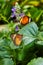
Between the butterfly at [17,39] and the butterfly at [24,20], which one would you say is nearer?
the butterfly at [17,39]

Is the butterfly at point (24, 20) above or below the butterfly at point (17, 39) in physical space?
above

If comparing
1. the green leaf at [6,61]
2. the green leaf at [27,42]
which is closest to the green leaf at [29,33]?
the green leaf at [27,42]

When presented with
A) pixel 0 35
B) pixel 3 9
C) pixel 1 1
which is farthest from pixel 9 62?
pixel 1 1

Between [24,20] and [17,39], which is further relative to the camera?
[24,20]

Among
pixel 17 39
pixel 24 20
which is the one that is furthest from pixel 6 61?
pixel 24 20

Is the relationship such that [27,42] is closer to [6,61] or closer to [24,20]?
[6,61]

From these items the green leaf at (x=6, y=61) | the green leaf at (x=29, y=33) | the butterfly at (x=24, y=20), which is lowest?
the green leaf at (x=6, y=61)

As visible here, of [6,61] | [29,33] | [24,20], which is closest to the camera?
[6,61]

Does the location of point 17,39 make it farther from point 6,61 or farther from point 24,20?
point 24,20

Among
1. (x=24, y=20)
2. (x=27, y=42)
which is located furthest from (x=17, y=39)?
(x=24, y=20)

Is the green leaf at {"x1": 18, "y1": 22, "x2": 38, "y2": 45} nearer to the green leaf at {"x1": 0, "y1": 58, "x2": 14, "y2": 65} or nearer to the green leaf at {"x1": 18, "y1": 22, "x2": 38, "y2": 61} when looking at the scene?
the green leaf at {"x1": 18, "y1": 22, "x2": 38, "y2": 61}

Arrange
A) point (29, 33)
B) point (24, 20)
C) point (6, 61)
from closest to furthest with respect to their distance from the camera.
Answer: point (6, 61) < point (29, 33) < point (24, 20)

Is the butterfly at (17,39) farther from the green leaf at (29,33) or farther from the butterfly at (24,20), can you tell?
the butterfly at (24,20)
